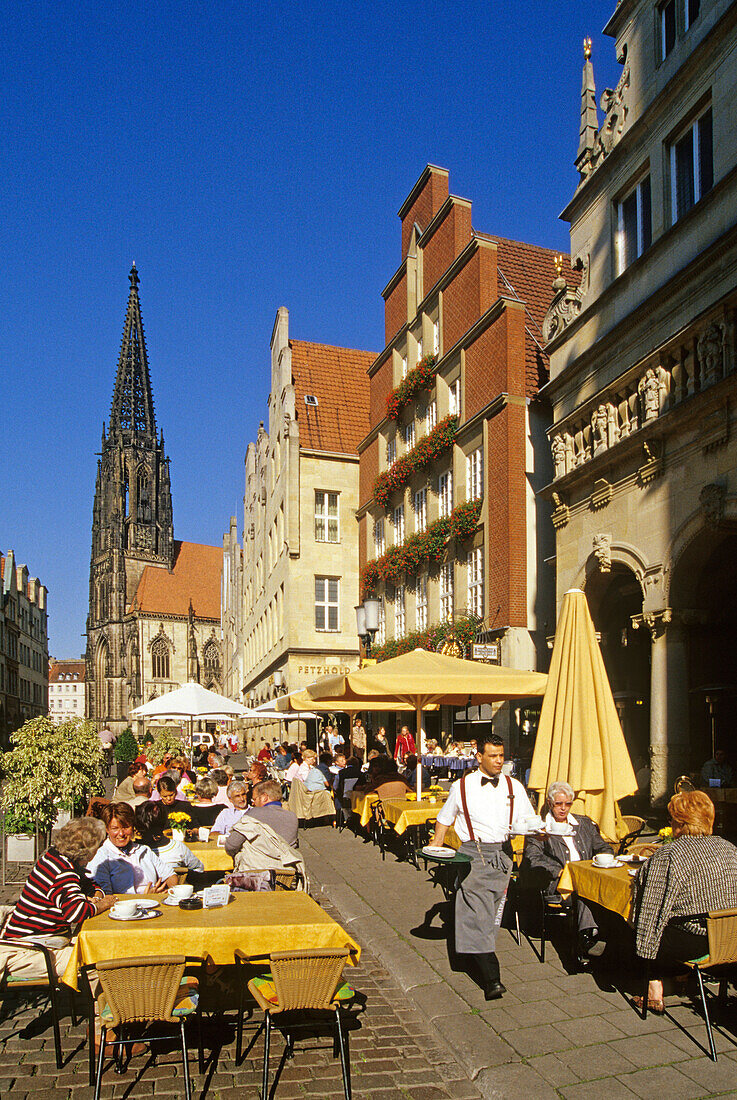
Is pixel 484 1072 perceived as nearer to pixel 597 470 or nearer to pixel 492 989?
pixel 492 989

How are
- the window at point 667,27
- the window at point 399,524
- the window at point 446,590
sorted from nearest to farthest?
Result: the window at point 667,27
the window at point 446,590
the window at point 399,524

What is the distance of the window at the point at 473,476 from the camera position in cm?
2112

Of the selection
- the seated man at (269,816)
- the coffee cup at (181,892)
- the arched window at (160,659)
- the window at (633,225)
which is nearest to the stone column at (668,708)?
the window at (633,225)

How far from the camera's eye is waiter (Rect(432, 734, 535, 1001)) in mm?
6184

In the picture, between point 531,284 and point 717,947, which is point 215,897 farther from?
point 531,284

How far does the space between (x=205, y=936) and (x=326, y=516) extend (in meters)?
30.0

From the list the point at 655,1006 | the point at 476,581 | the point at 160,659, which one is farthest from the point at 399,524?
the point at 160,659

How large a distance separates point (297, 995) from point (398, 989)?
2.31 meters

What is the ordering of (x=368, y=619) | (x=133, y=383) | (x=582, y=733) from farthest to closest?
(x=133, y=383) → (x=368, y=619) → (x=582, y=733)

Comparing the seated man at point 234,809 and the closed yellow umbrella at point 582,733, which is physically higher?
the closed yellow umbrella at point 582,733

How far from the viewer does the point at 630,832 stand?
856 centimetres

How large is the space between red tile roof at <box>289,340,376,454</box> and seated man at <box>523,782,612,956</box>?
1129 inches

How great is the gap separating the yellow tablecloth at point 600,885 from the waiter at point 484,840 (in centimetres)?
47

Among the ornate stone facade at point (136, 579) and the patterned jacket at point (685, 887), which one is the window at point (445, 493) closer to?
the patterned jacket at point (685, 887)
